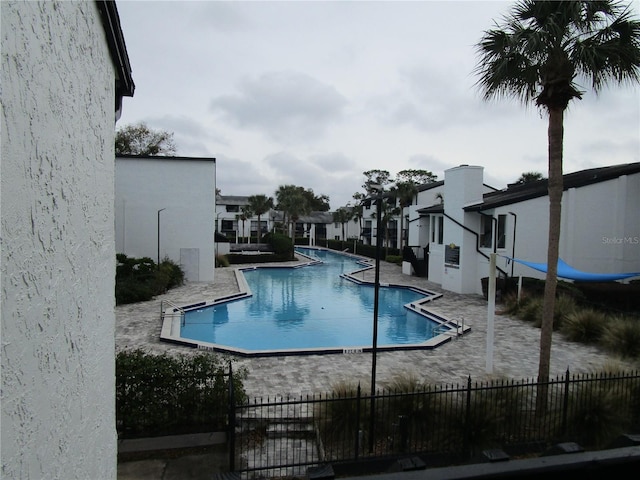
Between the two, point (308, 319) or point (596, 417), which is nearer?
point (596, 417)

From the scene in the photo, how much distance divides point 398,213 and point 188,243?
A: 2871 centimetres

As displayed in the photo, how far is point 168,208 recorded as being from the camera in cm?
2559

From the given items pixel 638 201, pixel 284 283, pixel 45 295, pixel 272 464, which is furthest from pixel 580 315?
pixel 284 283

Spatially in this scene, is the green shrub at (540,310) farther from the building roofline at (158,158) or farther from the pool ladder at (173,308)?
the building roofline at (158,158)

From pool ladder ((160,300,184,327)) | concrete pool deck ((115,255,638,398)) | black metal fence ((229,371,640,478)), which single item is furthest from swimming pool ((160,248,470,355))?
black metal fence ((229,371,640,478))

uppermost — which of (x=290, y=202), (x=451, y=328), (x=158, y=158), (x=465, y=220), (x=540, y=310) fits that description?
(x=158, y=158)

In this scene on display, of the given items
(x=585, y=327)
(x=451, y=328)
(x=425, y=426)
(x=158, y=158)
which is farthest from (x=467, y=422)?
(x=158, y=158)

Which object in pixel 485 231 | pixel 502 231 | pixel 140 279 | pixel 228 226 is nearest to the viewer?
pixel 502 231

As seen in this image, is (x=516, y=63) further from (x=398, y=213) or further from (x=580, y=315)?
(x=398, y=213)

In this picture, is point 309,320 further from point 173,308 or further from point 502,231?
point 502,231

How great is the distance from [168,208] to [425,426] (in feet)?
72.7

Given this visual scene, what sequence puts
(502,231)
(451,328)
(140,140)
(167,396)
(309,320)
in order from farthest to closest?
(140,140), (502,231), (309,320), (451,328), (167,396)

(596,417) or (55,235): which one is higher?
(55,235)

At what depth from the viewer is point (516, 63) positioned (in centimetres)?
818
